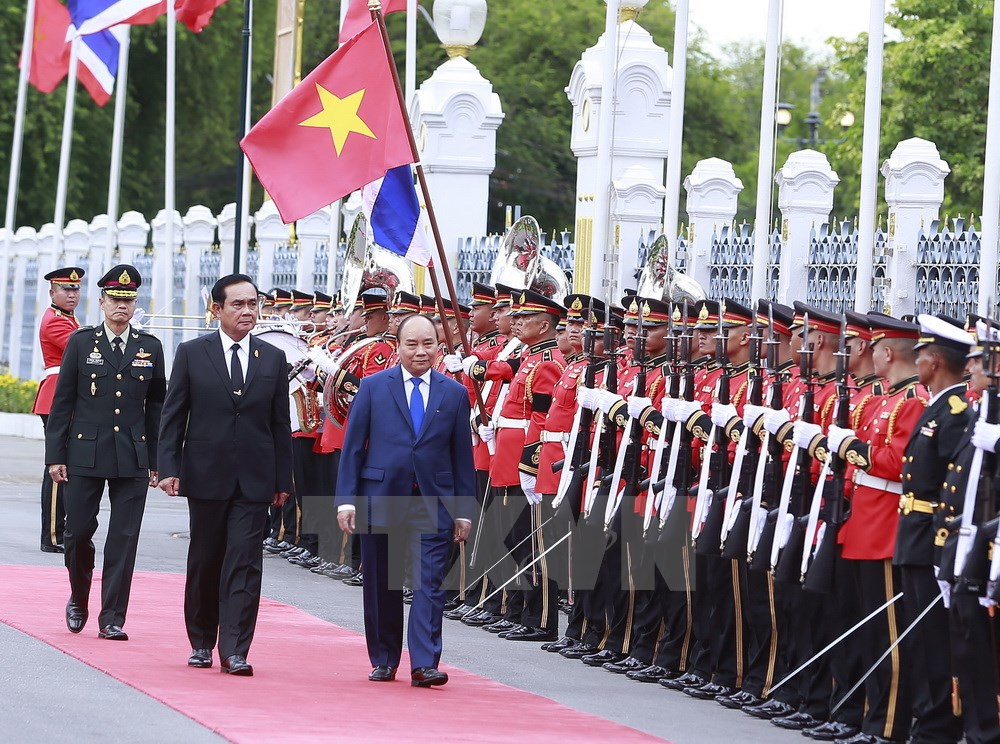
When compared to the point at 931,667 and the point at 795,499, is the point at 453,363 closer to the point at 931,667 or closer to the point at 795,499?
the point at 795,499

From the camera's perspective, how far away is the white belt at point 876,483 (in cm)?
870

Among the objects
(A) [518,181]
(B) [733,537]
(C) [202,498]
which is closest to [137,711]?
(C) [202,498]

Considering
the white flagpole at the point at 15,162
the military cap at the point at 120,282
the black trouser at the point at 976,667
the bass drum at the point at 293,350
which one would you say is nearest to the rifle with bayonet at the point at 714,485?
the black trouser at the point at 976,667

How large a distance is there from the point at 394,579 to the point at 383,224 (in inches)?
169

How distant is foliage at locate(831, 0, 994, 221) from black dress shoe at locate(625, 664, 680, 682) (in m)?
23.9

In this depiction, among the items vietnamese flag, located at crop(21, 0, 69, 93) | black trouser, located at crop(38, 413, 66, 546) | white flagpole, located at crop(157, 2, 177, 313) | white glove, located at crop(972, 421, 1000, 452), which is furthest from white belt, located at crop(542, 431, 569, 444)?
vietnamese flag, located at crop(21, 0, 69, 93)

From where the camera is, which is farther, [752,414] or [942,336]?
[752,414]

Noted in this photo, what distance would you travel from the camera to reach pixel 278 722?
28.2 feet

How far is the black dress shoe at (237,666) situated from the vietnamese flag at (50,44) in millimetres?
18144

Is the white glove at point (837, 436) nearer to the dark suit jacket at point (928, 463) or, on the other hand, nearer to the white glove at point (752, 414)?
the dark suit jacket at point (928, 463)

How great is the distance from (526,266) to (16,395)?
16.9 meters

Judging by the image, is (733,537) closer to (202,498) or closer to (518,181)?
(202,498)

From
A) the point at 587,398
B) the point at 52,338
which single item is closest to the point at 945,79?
the point at 52,338

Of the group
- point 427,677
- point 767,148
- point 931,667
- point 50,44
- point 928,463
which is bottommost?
point 427,677
